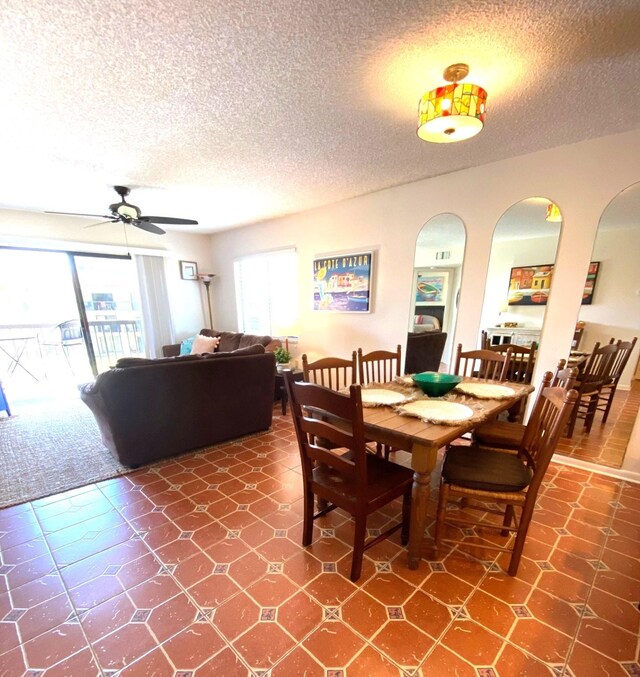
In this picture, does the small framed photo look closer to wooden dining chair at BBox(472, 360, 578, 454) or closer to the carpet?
the carpet

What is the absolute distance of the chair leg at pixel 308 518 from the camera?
1557mm

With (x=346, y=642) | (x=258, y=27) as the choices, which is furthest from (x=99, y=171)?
(x=346, y=642)

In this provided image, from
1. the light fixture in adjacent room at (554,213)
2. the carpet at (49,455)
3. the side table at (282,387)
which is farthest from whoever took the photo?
the side table at (282,387)

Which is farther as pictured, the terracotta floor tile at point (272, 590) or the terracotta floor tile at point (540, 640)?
the terracotta floor tile at point (272, 590)

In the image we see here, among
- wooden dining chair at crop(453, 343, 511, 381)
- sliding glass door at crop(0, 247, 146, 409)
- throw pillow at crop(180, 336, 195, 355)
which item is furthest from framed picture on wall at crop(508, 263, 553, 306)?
sliding glass door at crop(0, 247, 146, 409)

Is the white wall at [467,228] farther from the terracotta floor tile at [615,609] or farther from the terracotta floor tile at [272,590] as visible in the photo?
the terracotta floor tile at [272,590]

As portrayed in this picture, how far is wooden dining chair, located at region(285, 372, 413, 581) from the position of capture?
1.21 m

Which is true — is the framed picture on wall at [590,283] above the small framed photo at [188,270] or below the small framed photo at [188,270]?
below

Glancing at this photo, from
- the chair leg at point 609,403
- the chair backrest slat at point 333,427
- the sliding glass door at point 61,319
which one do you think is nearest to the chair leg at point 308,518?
the chair backrest slat at point 333,427

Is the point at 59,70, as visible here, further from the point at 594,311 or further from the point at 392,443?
the point at 594,311

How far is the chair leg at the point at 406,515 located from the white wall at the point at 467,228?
178 cm

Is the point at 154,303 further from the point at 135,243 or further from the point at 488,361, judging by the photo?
the point at 488,361

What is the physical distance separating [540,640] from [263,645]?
1081 mm

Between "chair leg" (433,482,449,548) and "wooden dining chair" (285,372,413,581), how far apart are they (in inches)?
6.0
